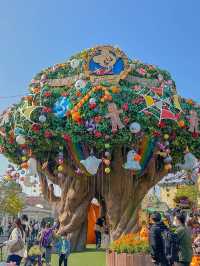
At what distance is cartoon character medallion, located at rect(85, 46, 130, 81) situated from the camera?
19.8m

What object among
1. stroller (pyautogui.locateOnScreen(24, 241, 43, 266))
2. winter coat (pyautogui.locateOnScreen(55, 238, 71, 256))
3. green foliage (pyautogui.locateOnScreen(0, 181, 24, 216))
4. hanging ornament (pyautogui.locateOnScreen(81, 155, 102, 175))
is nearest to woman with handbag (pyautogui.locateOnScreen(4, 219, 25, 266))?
stroller (pyautogui.locateOnScreen(24, 241, 43, 266))

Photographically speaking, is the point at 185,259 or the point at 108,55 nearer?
the point at 185,259

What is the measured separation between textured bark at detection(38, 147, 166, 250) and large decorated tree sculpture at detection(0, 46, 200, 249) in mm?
44

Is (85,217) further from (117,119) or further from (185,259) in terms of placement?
(185,259)

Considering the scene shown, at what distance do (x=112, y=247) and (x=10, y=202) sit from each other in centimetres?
4127

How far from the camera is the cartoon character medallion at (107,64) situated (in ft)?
65.0

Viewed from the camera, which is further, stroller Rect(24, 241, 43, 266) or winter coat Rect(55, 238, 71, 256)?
winter coat Rect(55, 238, 71, 256)

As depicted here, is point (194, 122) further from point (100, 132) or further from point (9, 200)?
point (9, 200)

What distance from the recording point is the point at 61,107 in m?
19.2

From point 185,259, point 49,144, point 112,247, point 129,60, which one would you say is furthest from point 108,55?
point 185,259

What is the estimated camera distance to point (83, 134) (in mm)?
18391

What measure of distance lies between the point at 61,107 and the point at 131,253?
8.62 meters

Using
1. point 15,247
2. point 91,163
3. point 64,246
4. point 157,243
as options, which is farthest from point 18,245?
point 91,163

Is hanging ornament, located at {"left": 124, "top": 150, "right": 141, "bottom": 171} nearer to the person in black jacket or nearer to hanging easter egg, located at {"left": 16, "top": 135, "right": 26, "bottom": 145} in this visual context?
hanging easter egg, located at {"left": 16, "top": 135, "right": 26, "bottom": 145}
